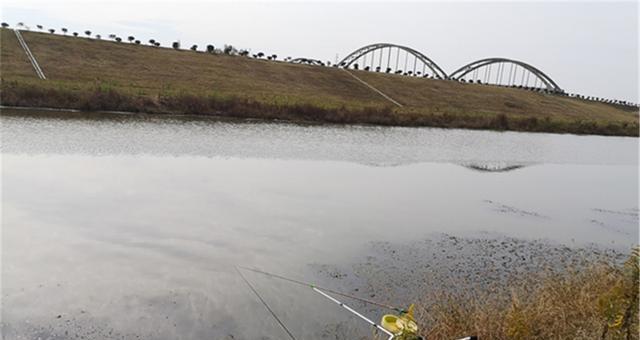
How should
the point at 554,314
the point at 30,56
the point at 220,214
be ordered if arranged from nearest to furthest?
the point at 554,314 < the point at 220,214 < the point at 30,56

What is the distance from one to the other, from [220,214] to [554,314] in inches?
302

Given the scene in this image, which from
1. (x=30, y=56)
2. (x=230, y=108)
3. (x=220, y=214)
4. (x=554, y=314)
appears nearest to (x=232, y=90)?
(x=230, y=108)

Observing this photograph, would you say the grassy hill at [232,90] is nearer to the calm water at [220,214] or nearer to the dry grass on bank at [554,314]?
the calm water at [220,214]

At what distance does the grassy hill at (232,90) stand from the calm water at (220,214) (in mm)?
4336

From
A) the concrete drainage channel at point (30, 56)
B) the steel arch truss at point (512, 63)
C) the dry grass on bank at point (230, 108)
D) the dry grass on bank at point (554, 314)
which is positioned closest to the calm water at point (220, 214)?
the dry grass on bank at point (554, 314)

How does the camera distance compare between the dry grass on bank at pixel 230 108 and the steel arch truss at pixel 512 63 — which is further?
the steel arch truss at pixel 512 63

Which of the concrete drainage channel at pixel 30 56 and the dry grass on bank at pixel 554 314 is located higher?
the concrete drainage channel at pixel 30 56

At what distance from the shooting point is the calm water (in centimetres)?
688

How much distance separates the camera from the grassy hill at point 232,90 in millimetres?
28234

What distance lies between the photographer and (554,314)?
6.32m

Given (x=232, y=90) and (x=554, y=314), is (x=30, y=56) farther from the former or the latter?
(x=554, y=314)

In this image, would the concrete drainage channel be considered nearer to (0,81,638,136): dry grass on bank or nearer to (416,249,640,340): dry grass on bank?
(0,81,638,136): dry grass on bank

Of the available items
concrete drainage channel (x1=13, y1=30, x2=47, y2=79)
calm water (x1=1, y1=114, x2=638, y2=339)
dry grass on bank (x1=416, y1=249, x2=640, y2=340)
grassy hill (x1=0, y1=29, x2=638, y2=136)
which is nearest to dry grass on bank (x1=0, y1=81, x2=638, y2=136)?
grassy hill (x1=0, y1=29, x2=638, y2=136)

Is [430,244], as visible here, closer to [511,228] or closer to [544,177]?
[511,228]
